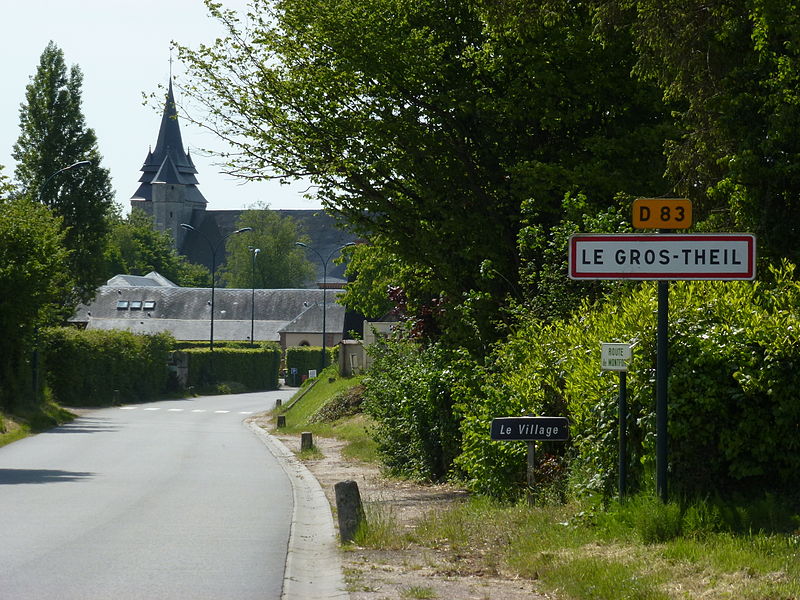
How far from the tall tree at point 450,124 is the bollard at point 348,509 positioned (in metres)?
6.76

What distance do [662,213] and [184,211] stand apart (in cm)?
15480

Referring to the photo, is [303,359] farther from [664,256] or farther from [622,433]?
[664,256]

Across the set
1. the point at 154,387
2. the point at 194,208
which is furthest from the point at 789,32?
the point at 194,208

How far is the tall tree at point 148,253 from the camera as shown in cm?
13225

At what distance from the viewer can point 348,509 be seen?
35.6ft

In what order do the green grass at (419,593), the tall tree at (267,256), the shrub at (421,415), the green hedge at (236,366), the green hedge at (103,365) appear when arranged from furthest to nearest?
the tall tree at (267,256) < the green hedge at (236,366) < the green hedge at (103,365) < the shrub at (421,415) < the green grass at (419,593)

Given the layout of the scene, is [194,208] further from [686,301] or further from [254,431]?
[686,301]

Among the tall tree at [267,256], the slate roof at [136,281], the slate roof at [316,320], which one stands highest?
the tall tree at [267,256]

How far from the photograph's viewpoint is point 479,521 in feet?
36.4

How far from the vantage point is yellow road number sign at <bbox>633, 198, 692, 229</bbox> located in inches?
326

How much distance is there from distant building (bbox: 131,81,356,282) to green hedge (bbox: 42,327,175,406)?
8633 centimetres

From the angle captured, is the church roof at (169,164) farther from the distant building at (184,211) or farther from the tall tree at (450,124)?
the tall tree at (450,124)

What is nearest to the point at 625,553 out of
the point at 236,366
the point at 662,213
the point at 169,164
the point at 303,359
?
the point at 662,213

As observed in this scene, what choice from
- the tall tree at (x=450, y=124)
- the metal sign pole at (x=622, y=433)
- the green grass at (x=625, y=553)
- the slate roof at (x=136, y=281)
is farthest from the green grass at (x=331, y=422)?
the slate roof at (x=136, y=281)
